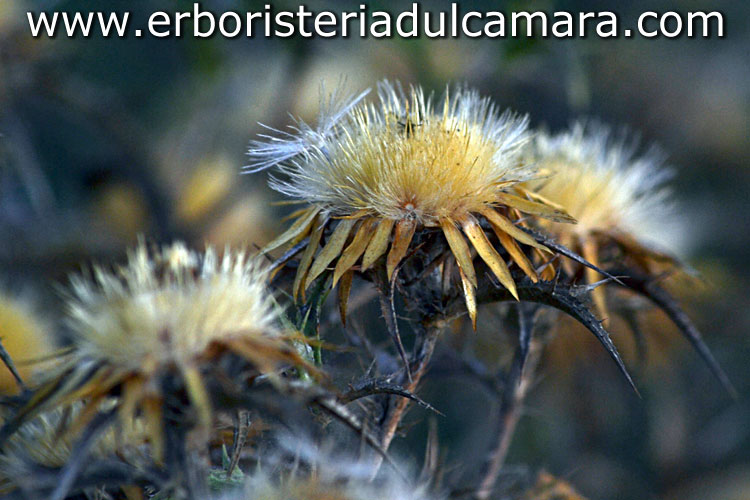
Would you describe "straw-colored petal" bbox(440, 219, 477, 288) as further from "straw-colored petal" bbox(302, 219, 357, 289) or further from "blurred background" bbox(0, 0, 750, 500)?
"blurred background" bbox(0, 0, 750, 500)

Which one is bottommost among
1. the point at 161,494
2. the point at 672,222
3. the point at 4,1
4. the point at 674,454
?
the point at 674,454

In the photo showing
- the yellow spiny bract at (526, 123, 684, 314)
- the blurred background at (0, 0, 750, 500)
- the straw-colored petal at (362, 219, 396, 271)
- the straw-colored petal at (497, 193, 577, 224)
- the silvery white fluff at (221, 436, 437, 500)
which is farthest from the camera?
the blurred background at (0, 0, 750, 500)

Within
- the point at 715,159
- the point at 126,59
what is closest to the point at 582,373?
the point at 715,159

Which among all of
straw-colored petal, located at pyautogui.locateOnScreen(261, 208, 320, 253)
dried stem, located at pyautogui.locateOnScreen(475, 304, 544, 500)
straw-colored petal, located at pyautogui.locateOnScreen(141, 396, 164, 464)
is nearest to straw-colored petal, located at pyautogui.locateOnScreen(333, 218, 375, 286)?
straw-colored petal, located at pyautogui.locateOnScreen(261, 208, 320, 253)

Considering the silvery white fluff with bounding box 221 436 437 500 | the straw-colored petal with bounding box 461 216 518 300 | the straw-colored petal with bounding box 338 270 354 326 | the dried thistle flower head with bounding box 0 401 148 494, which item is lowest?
the silvery white fluff with bounding box 221 436 437 500

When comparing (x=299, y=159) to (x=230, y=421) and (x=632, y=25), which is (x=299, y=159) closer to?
(x=230, y=421)

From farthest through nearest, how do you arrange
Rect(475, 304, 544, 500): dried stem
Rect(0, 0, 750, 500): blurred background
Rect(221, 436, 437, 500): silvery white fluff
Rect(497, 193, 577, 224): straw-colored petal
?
Rect(0, 0, 750, 500): blurred background, Rect(475, 304, 544, 500): dried stem, Rect(497, 193, 577, 224): straw-colored petal, Rect(221, 436, 437, 500): silvery white fluff

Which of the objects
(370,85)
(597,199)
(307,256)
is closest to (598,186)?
(597,199)

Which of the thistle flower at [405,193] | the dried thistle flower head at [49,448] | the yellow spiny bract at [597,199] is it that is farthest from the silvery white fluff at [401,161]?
the dried thistle flower head at [49,448]
